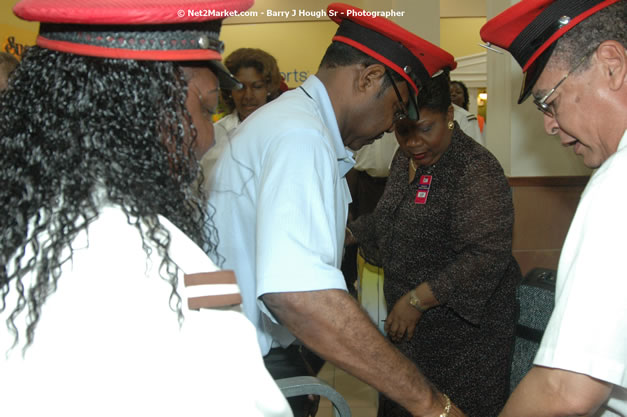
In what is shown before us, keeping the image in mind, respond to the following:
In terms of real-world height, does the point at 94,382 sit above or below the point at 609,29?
below

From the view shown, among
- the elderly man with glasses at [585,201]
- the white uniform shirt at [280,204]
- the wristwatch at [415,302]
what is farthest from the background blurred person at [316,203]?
the wristwatch at [415,302]

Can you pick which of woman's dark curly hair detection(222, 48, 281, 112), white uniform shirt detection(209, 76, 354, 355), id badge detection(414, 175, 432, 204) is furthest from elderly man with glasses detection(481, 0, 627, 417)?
woman's dark curly hair detection(222, 48, 281, 112)

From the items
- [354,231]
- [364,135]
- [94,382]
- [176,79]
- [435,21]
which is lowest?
[354,231]

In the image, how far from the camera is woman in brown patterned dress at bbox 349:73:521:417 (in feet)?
6.99

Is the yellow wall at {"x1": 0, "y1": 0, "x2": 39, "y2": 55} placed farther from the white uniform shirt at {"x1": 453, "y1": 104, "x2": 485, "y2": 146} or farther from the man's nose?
the man's nose

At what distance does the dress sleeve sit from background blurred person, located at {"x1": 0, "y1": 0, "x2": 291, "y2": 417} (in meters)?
1.39

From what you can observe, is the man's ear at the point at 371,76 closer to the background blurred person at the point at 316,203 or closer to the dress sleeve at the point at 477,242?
the background blurred person at the point at 316,203

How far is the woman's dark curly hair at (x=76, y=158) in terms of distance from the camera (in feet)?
2.52

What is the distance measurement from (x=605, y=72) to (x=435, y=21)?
4.44 m

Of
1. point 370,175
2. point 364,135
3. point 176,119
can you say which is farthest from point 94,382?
point 370,175

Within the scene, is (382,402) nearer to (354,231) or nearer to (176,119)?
(354,231)

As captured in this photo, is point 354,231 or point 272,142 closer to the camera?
point 272,142

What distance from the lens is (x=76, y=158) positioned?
808 mm

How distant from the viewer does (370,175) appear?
16.3ft
